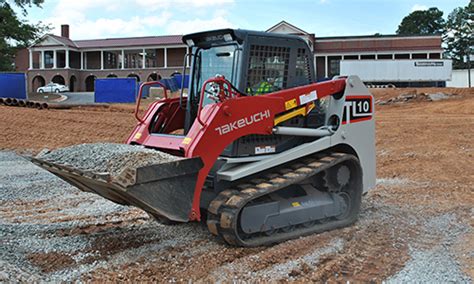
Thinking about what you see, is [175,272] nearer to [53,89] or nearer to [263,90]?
[263,90]

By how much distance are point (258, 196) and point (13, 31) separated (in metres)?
39.8

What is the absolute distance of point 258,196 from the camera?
5465 mm

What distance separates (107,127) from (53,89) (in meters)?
37.8

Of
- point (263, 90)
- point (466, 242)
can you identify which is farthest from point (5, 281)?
point (466, 242)

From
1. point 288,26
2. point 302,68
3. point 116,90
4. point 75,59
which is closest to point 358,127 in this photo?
point 302,68

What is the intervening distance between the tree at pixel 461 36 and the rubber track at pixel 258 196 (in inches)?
3401

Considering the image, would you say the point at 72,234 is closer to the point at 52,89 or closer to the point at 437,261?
the point at 437,261

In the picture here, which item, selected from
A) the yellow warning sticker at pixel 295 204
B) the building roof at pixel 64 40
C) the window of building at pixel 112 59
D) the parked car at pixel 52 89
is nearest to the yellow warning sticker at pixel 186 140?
the yellow warning sticker at pixel 295 204

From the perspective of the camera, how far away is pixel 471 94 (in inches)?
1109

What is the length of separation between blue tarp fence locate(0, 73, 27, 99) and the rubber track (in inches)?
867

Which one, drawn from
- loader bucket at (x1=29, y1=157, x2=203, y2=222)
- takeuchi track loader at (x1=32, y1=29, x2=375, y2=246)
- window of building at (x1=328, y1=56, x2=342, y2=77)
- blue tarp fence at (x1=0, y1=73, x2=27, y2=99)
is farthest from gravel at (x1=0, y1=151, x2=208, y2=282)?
window of building at (x1=328, y1=56, x2=342, y2=77)

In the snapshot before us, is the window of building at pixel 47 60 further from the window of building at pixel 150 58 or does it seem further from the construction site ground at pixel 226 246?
the construction site ground at pixel 226 246

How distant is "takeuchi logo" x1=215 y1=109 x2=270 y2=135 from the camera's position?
538cm

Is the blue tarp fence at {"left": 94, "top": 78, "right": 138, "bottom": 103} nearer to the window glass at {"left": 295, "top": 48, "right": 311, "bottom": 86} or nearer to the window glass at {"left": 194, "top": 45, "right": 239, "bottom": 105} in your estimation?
the window glass at {"left": 194, "top": 45, "right": 239, "bottom": 105}
